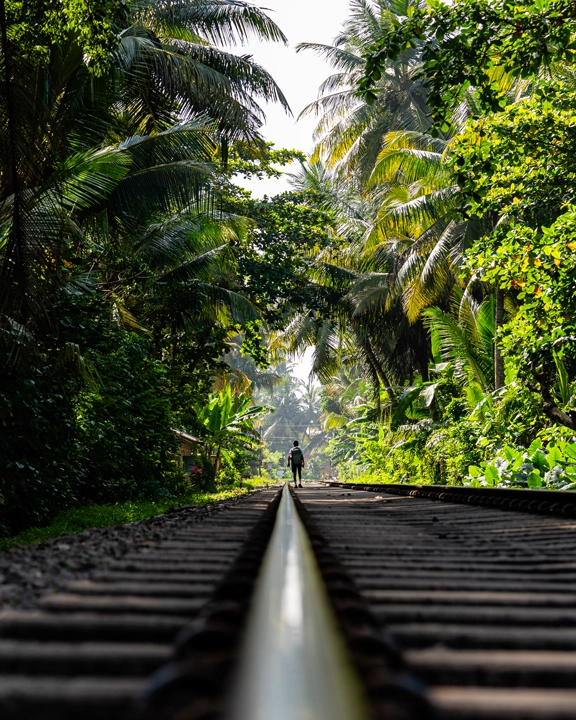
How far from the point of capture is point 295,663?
132 cm

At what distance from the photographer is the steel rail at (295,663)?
1.08 m

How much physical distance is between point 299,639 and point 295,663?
0.15 metres

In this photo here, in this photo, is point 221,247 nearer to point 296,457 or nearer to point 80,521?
point 296,457

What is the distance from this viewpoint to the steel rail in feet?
3.55

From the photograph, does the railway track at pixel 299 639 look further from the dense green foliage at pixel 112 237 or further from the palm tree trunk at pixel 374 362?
the palm tree trunk at pixel 374 362

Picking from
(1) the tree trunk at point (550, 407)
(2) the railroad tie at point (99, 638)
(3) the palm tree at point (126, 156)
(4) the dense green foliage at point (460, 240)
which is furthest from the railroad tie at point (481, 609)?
(1) the tree trunk at point (550, 407)

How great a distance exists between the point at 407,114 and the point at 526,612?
3243 cm

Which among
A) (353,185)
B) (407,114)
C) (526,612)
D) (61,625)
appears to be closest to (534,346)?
(526,612)

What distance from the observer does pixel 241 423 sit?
2144 cm

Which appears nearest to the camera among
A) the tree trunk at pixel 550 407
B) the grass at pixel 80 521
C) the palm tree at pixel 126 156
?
the grass at pixel 80 521

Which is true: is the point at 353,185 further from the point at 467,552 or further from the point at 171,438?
the point at 467,552

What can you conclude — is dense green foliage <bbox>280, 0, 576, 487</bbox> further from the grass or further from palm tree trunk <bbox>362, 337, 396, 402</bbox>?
the grass

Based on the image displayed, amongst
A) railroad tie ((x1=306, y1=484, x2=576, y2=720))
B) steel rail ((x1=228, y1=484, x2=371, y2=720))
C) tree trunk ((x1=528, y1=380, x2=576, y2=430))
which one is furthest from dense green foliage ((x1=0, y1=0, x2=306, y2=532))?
tree trunk ((x1=528, y1=380, x2=576, y2=430))

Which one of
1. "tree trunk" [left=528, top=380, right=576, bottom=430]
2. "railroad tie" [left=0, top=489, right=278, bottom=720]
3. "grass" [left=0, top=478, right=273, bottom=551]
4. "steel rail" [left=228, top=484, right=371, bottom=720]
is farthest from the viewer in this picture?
"tree trunk" [left=528, top=380, right=576, bottom=430]
